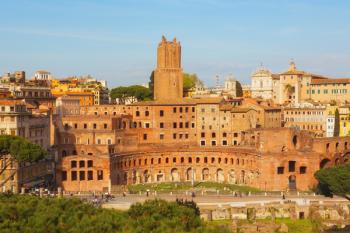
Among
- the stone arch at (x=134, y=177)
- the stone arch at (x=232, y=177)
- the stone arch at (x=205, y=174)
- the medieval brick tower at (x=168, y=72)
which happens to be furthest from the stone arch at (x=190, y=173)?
the medieval brick tower at (x=168, y=72)

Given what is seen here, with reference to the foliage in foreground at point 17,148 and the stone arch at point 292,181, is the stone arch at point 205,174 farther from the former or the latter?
the foliage in foreground at point 17,148

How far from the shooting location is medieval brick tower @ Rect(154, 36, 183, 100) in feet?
302

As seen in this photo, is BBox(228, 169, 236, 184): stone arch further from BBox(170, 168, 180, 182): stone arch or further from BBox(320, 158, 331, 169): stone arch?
BBox(320, 158, 331, 169): stone arch

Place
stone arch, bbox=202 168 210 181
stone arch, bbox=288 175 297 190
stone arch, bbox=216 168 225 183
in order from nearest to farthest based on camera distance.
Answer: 1. stone arch, bbox=288 175 297 190
2. stone arch, bbox=216 168 225 183
3. stone arch, bbox=202 168 210 181

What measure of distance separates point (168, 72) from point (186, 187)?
858 inches

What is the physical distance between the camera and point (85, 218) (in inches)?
1374

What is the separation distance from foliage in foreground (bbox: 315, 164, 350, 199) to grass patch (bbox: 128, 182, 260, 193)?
42.6 feet

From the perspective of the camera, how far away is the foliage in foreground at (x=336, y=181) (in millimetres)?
56469

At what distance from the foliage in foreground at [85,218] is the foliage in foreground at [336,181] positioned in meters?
21.5

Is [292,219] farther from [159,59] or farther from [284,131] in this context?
[159,59]

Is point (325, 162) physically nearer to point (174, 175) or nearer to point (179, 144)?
point (174, 175)

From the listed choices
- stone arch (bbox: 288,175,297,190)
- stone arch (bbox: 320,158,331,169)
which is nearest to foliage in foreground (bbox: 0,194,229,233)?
stone arch (bbox: 288,175,297,190)

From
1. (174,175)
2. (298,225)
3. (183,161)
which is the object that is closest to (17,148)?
(298,225)

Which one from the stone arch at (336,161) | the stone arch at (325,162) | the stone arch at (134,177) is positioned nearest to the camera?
the stone arch at (325,162)
